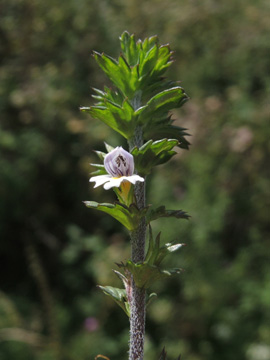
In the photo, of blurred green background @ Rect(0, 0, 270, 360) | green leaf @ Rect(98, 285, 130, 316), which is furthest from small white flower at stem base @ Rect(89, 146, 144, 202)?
blurred green background @ Rect(0, 0, 270, 360)

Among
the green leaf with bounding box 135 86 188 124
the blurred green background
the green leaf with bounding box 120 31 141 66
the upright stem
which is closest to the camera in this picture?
the upright stem

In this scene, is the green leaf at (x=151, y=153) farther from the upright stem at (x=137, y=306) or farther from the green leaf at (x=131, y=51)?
the green leaf at (x=131, y=51)

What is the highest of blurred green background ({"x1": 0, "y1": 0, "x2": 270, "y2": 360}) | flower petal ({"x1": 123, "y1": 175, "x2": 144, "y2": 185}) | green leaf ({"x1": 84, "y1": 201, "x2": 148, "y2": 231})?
blurred green background ({"x1": 0, "y1": 0, "x2": 270, "y2": 360})

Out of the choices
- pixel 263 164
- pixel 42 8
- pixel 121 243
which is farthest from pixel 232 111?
pixel 42 8

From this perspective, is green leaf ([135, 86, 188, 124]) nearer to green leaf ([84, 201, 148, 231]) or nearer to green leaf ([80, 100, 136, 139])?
green leaf ([80, 100, 136, 139])

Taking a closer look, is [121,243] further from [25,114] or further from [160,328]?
[25,114]

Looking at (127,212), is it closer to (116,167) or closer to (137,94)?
(116,167)
